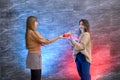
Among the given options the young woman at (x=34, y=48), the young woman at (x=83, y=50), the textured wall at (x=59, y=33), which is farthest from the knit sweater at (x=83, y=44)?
the textured wall at (x=59, y=33)

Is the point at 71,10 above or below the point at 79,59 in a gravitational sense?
above

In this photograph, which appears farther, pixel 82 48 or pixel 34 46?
pixel 82 48

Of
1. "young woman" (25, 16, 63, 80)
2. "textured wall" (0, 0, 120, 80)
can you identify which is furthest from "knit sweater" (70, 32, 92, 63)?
"textured wall" (0, 0, 120, 80)

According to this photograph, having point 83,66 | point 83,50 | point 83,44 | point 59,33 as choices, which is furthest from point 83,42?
point 59,33

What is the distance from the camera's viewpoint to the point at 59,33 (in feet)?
20.6

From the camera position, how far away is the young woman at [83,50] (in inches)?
211

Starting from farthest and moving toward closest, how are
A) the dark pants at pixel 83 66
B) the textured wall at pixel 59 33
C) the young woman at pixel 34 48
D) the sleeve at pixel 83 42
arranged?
the textured wall at pixel 59 33 < the dark pants at pixel 83 66 < the sleeve at pixel 83 42 < the young woman at pixel 34 48

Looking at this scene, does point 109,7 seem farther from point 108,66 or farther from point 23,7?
point 23,7

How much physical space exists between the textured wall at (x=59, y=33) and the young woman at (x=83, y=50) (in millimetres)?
822

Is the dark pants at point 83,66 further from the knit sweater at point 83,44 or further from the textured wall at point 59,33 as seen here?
the textured wall at point 59,33

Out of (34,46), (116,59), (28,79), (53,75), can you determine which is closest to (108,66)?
(116,59)

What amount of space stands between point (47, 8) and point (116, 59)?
1.75m

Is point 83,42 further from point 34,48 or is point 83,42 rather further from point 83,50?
point 34,48

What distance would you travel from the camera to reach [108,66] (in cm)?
646
